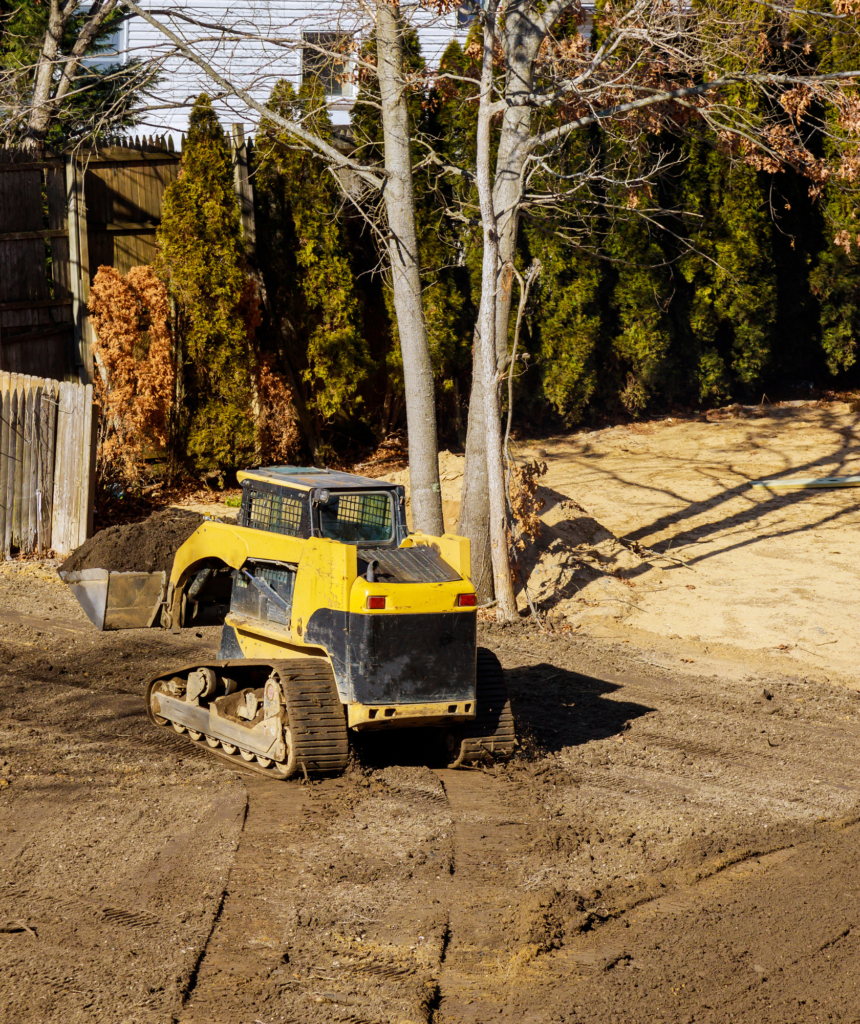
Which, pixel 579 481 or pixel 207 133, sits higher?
pixel 207 133

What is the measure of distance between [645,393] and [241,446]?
737 centimetres

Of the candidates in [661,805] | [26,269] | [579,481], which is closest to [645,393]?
[579,481]

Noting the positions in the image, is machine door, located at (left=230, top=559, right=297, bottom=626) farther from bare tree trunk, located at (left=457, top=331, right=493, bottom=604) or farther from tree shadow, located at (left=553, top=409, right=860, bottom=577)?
tree shadow, located at (left=553, top=409, right=860, bottom=577)

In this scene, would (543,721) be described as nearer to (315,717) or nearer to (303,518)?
(315,717)

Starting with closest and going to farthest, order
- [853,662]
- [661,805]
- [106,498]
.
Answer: [661,805]
[853,662]
[106,498]

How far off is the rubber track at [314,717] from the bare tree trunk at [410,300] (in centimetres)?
436

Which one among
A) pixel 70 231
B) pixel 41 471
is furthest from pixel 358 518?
pixel 70 231

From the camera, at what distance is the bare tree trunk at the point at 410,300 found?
10562mm

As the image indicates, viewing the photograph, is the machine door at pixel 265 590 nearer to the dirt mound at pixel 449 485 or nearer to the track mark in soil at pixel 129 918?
the track mark in soil at pixel 129 918

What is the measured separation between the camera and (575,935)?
4.97 m

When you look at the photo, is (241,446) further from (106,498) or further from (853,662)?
(853,662)

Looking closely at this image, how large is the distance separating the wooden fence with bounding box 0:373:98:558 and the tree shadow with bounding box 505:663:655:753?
5.47m

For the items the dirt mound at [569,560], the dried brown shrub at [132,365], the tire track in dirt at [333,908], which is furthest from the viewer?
the dried brown shrub at [132,365]

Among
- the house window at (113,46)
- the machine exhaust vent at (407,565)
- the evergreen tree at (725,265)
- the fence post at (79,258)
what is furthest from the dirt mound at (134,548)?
the house window at (113,46)
